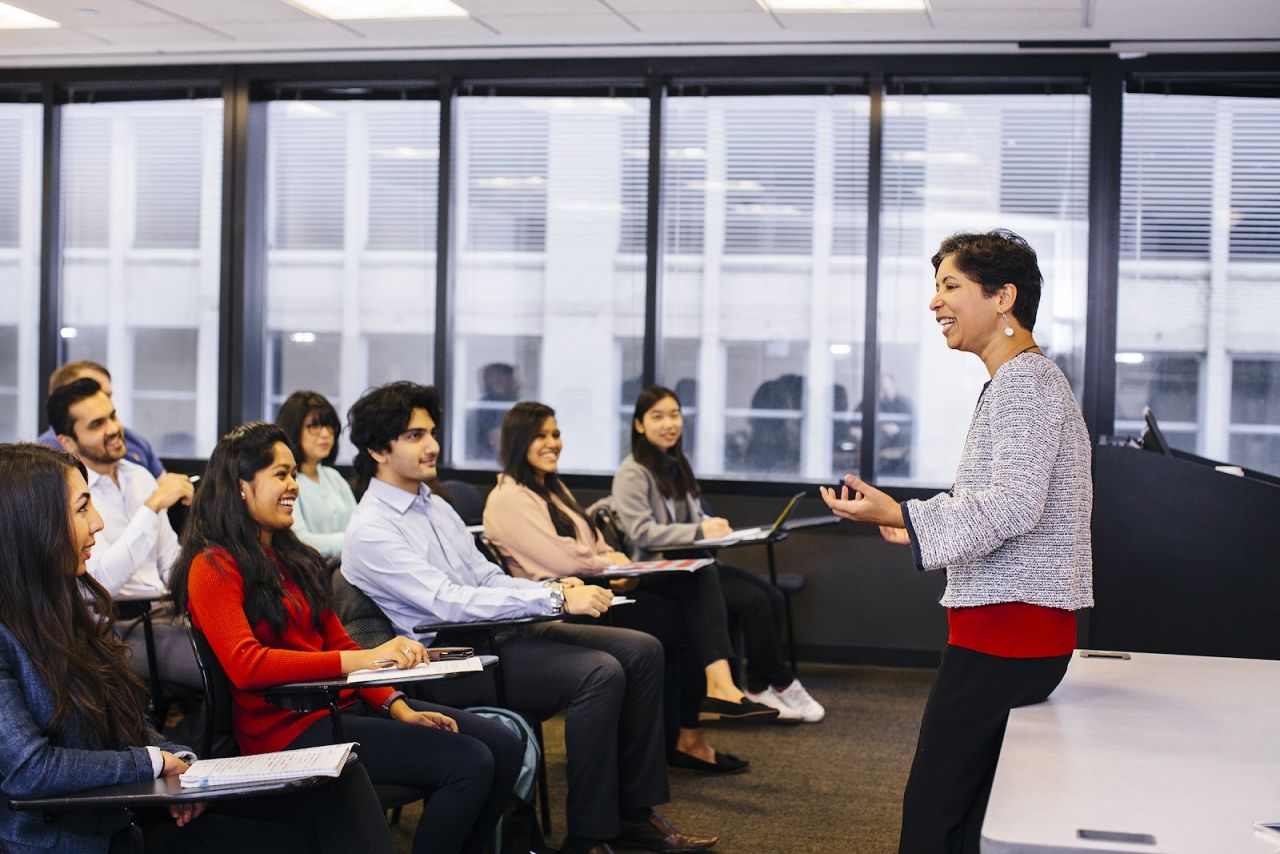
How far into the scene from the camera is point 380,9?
5.57 meters

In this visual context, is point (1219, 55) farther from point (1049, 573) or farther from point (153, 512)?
point (153, 512)

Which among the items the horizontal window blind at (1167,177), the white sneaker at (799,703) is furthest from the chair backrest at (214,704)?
the horizontal window blind at (1167,177)

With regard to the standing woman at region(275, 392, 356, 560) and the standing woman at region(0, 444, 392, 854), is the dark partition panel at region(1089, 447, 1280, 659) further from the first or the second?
the standing woman at region(0, 444, 392, 854)

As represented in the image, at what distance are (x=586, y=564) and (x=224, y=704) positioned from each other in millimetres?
1472

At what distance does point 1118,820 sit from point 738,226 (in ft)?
16.6

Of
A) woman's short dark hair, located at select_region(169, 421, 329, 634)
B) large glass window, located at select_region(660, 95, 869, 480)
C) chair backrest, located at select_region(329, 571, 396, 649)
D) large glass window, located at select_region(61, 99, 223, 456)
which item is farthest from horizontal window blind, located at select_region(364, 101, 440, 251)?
woman's short dark hair, located at select_region(169, 421, 329, 634)

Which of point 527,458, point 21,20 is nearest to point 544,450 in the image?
point 527,458

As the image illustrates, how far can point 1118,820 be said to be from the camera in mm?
1523

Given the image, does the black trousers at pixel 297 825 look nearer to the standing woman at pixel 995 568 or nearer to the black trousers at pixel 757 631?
the standing woman at pixel 995 568

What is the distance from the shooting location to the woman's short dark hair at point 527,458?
4.12 meters

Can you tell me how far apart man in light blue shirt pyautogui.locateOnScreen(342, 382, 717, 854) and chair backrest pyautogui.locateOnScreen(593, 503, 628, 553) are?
1.03 metres

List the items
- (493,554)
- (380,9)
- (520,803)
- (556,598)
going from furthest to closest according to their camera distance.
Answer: (380,9) < (493,554) < (556,598) < (520,803)

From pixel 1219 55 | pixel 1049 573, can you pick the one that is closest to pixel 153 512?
pixel 1049 573

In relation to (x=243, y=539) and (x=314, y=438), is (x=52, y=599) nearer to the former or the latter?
(x=243, y=539)
